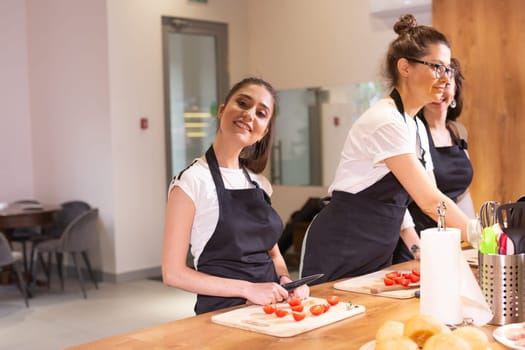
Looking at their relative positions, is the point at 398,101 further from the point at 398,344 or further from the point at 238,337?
the point at 398,344

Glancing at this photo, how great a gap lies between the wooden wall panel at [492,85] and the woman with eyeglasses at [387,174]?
1.47 meters

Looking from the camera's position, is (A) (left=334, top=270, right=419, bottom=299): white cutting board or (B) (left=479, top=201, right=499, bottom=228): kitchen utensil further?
(A) (left=334, top=270, right=419, bottom=299): white cutting board

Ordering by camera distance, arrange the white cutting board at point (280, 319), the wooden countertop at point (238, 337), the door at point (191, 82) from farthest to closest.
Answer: the door at point (191, 82), the white cutting board at point (280, 319), the wooden countertop at point (238, 337)

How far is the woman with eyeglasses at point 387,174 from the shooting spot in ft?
8.44

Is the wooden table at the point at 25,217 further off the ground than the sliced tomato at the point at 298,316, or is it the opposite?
the sliced tomato at the point at 298,316

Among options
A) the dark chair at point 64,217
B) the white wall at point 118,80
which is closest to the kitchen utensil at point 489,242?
the white wall at point 118,80

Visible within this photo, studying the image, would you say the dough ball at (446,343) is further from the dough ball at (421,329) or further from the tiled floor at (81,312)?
the tiled floor at (81,312)

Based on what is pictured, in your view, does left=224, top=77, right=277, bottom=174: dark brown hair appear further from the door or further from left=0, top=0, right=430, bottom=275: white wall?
the door

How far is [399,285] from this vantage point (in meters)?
2.41

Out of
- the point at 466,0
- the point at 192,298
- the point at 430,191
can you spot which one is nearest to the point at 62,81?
the point at 192,298

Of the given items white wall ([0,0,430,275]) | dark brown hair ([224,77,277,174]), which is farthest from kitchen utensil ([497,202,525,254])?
white wall ([0,0,430,275])

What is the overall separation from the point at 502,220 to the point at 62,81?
6.86m

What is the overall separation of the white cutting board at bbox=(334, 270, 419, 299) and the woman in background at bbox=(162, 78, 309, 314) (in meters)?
0.21

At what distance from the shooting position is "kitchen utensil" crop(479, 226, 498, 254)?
1.93 meters
